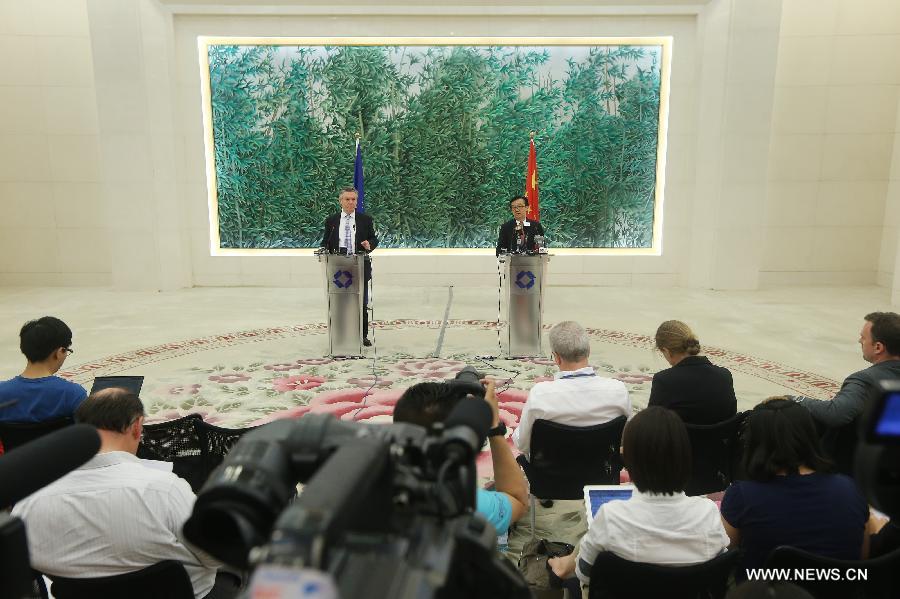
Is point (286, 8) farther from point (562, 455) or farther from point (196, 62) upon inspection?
point (562, 455)

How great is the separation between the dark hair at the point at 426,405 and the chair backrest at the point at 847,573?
0.88m

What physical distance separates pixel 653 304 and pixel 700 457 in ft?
18.5

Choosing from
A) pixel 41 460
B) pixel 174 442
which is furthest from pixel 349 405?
pixel 41 460

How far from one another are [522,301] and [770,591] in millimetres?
4458

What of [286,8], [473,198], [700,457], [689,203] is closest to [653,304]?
[689,203]

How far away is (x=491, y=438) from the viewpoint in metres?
1.88

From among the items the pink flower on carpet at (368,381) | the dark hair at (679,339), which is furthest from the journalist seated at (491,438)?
the pink flower on carpet at (368,381)

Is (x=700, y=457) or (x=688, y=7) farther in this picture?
(x=688, y=7)

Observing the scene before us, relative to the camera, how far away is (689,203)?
9250 mm

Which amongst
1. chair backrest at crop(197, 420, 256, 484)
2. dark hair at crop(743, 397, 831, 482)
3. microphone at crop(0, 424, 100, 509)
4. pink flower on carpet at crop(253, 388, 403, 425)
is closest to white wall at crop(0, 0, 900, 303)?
pink flower on carpet at crop(253, 388, 403, 425)

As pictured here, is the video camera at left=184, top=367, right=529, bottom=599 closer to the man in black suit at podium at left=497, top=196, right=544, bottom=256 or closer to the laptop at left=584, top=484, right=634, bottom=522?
the laptop at left=584, top=484, right=634, bottom=522

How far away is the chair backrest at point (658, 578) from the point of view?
148 cm

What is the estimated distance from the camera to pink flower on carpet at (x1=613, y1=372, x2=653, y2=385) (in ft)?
16.1

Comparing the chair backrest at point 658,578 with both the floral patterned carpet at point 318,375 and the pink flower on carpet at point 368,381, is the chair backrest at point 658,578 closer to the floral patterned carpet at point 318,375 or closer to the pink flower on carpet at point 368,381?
the floral patterned carpet at point 318,375
